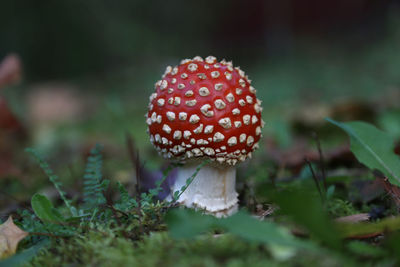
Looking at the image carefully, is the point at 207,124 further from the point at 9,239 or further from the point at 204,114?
the point at 9,239

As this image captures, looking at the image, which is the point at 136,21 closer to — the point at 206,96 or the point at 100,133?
the point at 100,133

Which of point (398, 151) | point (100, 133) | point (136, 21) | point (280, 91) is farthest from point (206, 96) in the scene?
point (136, 21)

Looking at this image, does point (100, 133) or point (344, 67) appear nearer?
point (100, 133)

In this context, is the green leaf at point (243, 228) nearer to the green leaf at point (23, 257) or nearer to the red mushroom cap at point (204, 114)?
→ the green leaf at point (23, 257)

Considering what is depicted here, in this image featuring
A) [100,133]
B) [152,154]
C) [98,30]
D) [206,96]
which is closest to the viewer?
[206,96]

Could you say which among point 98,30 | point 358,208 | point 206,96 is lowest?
point 358,208

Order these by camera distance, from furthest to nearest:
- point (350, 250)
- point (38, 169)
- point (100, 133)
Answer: point (100, 133) < point (38, 169) < point (350, 250)

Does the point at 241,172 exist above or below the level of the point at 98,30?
below

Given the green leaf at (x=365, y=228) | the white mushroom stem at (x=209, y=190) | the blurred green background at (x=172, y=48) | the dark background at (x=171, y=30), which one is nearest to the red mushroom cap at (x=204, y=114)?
the white mushroom stem at (x=209, y=190)

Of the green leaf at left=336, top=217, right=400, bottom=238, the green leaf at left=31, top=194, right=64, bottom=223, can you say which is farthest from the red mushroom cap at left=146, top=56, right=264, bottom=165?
the green leaf at left=336, top=217, right=400, bottom=238
